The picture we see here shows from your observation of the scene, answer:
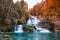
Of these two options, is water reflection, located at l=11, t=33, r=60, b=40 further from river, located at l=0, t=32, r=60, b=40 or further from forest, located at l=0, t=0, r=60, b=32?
forest, located at l=0, t=0, r=60, b=32

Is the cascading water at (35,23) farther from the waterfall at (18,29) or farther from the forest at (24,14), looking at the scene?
the waterfall at (18,29)

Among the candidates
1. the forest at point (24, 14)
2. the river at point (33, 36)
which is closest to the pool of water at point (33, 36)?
the river at point (33, 36)

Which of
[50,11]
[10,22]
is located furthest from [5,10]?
[50,11]

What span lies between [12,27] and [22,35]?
296mm

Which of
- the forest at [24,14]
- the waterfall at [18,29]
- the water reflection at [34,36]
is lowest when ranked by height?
the water reflection at [34,36]

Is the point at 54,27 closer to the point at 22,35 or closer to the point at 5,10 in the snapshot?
the point at 22,35

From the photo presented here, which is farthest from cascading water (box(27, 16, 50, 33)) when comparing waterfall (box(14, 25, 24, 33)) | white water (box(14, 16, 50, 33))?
waterfall (box(14, 25, 24, 33))

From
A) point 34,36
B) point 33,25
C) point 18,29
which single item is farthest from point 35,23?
point 18,29

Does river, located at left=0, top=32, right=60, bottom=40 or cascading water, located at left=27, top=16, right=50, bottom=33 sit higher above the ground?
cascading water, located at left=27, top=16, right=50, bottom=33

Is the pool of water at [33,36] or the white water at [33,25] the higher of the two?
the white water at [33,25]

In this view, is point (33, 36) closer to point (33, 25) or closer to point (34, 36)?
point (34, 36)

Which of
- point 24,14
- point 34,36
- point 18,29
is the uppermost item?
point 24,14

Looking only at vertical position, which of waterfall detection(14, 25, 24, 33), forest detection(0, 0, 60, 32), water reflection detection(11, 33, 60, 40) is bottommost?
water reflection detection(11, 33, 60, 40)

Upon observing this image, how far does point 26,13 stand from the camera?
11.6ft
